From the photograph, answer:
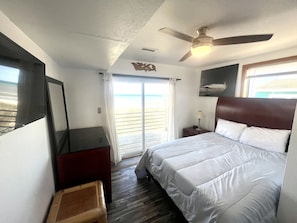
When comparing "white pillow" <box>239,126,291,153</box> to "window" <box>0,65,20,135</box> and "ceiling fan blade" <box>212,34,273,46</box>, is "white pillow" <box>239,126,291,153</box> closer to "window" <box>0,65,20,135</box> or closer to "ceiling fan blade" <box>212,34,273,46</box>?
"ceiling fan blade" <box>212,34,273,46</box>

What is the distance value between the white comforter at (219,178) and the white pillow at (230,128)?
29 cm

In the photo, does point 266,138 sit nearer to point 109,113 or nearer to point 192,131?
point 192,131

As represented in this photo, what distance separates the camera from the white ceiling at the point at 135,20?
680 mm

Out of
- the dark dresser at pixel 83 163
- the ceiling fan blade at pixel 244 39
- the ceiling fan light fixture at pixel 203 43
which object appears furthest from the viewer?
the dark dresser at pixel 83 163

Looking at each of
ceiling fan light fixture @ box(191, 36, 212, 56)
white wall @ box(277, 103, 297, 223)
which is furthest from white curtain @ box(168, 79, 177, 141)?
white wall @ box(277, 103, 297, 223)

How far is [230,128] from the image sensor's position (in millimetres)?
2703

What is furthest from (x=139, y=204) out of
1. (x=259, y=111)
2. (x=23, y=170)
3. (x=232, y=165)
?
(x=259, y=111)

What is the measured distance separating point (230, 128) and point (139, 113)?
2.00 meters

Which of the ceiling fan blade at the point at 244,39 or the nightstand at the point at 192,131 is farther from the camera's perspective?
the nightstand at the point at 192,131

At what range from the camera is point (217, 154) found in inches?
78.5

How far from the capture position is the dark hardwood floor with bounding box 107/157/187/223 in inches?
65.2

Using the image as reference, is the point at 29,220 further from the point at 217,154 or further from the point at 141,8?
the point at 217,154

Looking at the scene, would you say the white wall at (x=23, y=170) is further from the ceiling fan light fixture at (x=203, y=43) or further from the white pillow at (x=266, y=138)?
the white pillow at (x=266, y=138)

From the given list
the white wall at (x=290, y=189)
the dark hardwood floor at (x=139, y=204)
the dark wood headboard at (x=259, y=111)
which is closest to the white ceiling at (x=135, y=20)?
the dark wood headboard at (x=259, y=111)
